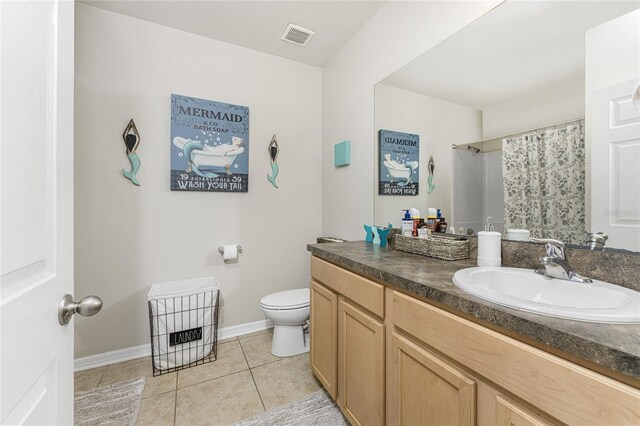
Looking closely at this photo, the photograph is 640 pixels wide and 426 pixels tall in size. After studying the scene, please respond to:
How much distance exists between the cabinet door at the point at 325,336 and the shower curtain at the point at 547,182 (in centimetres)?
96

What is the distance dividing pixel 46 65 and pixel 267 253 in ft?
6.81

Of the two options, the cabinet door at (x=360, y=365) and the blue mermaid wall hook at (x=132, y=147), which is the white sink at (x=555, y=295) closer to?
the cabinet door at (x=360, y=365)

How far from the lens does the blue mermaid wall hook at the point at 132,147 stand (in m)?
2.00

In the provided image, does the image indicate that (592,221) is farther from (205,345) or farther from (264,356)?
(205,345)

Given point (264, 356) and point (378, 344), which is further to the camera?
point (264, 356)

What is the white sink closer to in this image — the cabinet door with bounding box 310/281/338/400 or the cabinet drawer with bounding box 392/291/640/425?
the cabinet drawer with bounding box 392/291/640/425

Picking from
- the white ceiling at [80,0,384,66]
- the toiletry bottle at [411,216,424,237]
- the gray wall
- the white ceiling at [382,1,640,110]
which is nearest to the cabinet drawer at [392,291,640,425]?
the toiletry bottle at [411,216,424,237]

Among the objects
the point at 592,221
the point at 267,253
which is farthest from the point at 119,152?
the point at 592,221

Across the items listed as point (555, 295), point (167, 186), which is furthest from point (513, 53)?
point (167, 186)

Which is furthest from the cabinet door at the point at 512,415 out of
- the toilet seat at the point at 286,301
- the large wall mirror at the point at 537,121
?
the toilet seat at the point at 286,301

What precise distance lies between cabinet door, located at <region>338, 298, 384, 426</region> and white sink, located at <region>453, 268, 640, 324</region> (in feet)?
1.44

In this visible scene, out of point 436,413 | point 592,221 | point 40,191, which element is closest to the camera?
point 40,191

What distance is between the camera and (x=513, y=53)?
121 cm

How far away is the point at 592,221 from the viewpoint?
98cm
